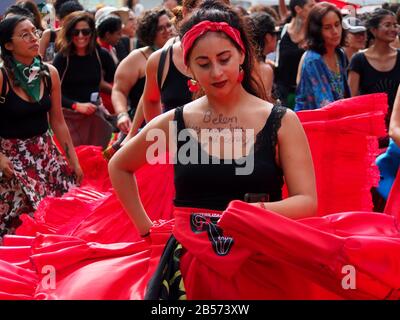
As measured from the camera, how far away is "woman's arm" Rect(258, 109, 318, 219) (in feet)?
12.0

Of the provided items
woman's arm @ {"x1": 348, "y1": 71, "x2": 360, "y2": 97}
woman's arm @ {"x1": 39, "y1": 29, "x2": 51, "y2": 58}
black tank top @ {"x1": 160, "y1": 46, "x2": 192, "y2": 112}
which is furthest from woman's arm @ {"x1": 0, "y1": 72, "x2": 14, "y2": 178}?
woman's arm @ {"x1": 348, "y1": 71, "x2": 360, "y2": 97}

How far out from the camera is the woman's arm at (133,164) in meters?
3.94

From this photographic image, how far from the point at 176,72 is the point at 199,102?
2194mm

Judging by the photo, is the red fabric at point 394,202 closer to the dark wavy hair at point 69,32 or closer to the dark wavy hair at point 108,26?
the dark wavy hair at point 69,32

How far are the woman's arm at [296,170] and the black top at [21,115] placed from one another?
3.31 meters

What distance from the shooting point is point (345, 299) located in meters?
3.64

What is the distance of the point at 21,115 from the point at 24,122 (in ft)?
0.23

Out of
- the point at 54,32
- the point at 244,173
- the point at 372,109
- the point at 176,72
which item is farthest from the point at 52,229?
the point at 54,32

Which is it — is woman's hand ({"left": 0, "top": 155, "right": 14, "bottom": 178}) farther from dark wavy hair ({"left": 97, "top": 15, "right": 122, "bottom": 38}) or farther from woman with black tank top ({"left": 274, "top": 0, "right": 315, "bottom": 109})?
dark wavy hair ({"left": 97, "top": 15, "right": 122, "bottom": 38})

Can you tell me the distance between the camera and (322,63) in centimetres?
806

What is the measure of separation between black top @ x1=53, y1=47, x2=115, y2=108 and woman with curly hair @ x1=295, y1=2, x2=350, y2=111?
2.05 metres

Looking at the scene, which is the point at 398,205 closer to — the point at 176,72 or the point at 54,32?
the point at 176,72

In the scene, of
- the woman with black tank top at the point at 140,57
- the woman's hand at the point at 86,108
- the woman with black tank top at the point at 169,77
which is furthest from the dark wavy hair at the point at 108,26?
the woman with black tank top at the point at 169,77

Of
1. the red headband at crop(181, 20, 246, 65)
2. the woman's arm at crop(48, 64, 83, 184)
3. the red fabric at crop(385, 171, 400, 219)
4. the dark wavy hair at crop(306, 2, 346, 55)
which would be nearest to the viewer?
the red headband at crop(181, 20, 246, 65)
